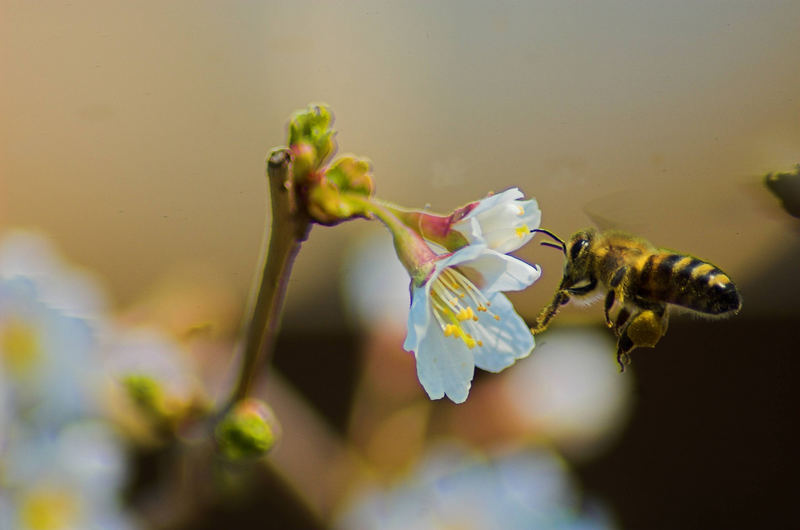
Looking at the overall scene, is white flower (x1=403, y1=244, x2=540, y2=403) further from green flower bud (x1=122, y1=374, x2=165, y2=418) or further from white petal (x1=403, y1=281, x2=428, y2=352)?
green flower bud (x1=122, y1=374, x2=165, y2=418)

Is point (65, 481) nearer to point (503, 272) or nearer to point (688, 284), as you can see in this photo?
point (503, 272)

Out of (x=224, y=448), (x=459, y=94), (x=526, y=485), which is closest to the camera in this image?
(x=224, y=448)

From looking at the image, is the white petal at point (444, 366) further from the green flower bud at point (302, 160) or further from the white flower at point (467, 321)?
the green flower bud at point (302, 160)

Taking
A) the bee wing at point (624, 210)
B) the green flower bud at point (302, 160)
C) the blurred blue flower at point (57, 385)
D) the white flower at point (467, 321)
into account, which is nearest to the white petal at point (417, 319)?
the white flower at point (467, 321)

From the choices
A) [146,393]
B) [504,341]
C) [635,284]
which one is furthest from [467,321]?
[146,393]

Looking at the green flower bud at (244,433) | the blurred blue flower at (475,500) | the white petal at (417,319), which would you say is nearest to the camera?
the white petal at (417,319)

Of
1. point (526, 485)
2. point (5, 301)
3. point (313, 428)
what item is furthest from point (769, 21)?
point (5, 301)

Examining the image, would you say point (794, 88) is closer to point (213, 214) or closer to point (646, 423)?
point (213, 214)
